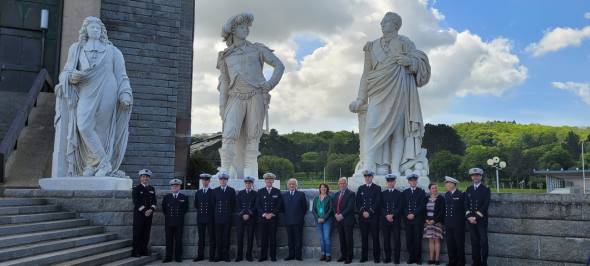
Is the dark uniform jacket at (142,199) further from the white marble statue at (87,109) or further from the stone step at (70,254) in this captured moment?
the white marble statue at (87,109)

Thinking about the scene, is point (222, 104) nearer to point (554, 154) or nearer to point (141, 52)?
point (141, 52)

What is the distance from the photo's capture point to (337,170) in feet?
72.3

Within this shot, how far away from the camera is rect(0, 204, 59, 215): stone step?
6.22 metres

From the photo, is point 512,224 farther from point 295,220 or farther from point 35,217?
point 35,217

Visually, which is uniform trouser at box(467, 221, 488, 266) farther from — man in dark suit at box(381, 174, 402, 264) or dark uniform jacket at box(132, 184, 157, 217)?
dark uniform jacket at box(132, 184, 157, 217)

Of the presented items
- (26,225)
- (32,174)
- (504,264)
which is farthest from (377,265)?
(32,174)

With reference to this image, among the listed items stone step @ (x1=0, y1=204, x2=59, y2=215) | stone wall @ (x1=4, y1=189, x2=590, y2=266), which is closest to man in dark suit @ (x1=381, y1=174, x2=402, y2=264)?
stone wall @ (x1=4, y1=189, x2=590, y2=266)

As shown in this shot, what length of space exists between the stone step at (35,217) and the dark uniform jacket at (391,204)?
425cm

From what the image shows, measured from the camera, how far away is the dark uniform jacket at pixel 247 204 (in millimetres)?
6961

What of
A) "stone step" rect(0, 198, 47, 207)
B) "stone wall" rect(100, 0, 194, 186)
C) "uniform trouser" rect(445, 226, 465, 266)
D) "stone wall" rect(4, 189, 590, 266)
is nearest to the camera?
"stone wall" rect(4, 189, 590, 266)

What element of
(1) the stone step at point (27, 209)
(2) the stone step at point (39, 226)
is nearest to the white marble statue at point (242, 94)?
(2) the stone step at point (39, 226)

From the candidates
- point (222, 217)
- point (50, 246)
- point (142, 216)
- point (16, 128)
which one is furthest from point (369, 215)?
point (16, 128)

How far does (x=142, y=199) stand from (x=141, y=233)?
1.48ft

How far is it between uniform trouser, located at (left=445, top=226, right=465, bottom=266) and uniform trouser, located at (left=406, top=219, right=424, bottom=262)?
35cm
